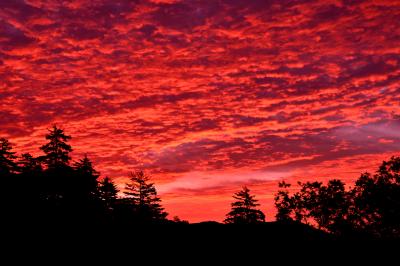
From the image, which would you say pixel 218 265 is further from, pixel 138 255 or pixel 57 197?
pixel 57 197

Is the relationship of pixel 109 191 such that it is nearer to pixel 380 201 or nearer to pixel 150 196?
pixel 150 196

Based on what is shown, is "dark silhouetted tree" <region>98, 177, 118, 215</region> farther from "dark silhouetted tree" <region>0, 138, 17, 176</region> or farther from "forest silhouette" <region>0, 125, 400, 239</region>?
"dark silhouetted tree" <region>0, 138, 17, 176</region>

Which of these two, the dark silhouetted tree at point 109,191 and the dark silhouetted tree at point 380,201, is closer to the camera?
the dark silhouetted tree at point 380,201

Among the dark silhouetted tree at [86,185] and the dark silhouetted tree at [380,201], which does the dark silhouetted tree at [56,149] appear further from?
the dark silhouetted tree at [380,201]

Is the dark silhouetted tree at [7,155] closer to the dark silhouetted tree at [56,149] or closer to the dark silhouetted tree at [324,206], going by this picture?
the dark silhouetted tree at [56,149]

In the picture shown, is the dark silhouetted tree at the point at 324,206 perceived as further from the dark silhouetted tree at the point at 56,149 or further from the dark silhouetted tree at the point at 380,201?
the dark silhouetted tree at the point at 56,149

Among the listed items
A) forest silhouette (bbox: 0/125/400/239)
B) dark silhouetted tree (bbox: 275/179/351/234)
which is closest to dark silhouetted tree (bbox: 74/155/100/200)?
forest silhouette (bbox: 0/125/400/239)

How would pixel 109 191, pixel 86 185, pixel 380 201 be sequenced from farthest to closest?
pixel 109 191 → pixel 380 201 → pixel 86 185

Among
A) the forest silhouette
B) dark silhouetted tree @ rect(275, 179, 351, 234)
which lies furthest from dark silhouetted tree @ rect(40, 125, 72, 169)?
dark silhouetted tree @ rect(275, 179, 351, 234)

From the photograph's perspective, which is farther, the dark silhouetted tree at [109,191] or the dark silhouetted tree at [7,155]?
the dark silhouetted tree at [109,191]

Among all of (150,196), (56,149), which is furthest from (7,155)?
(150,196)

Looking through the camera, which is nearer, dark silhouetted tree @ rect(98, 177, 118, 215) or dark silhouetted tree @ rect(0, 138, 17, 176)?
dark silhouetted tree @ rect(0, 138, 17, 176)

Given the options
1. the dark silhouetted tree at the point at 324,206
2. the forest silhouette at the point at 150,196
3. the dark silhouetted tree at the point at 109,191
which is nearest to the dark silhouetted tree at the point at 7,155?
the forest silhouette at the point at 150,196

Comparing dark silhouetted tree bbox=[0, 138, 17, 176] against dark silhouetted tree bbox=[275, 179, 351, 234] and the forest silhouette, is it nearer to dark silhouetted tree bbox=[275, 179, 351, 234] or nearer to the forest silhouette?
the forest silhouette
